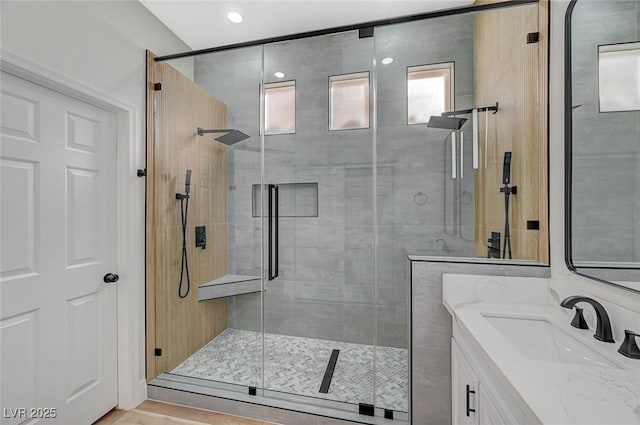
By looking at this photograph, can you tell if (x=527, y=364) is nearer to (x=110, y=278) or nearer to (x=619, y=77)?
(x=619, y=77)

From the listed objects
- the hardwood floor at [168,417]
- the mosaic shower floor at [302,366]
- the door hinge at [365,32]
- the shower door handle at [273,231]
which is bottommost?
the hardwood floor at [168,417]

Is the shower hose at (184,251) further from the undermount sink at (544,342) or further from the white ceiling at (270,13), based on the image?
the undermount sink at (544,342)

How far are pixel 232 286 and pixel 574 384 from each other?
7.40ft

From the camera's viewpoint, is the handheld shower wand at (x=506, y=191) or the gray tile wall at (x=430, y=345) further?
the handheld shower wand at (x=506, y=191)

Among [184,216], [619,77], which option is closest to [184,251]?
[184,216]

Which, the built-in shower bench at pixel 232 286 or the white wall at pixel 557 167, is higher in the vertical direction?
the white wall at pixel 557 167

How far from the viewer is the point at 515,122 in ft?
5.73

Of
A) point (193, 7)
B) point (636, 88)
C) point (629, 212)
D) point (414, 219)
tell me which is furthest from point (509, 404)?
point (193, 7)

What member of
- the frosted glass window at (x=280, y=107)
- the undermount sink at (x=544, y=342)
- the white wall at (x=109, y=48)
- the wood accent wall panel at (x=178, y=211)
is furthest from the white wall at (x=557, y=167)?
the white wall at (x=109, y=48)

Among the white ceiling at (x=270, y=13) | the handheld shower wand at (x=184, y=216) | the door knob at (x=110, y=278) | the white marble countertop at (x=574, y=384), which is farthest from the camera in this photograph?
the handheld shower wand at (x=184, y=216)

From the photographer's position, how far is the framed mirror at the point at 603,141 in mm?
959

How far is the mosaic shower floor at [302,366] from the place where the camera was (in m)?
1.96

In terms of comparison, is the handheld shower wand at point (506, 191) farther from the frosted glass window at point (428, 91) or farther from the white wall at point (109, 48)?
the white wall at point (109, 48)

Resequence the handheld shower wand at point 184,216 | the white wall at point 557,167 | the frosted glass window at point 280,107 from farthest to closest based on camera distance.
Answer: the frosted glass window at point 280,107 < the handheld shower wand at point 184,216 < the white wall at point 557,167
